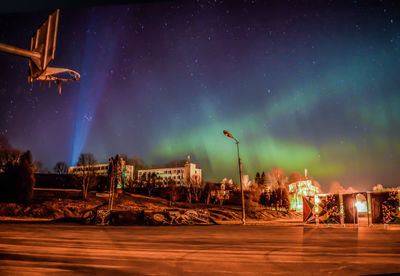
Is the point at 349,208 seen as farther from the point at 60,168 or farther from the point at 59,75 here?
the point at 60,168

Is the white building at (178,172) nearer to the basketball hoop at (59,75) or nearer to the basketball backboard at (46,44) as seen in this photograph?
the basketball hoop at (59,75)

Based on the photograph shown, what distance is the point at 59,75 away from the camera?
642 centimetres

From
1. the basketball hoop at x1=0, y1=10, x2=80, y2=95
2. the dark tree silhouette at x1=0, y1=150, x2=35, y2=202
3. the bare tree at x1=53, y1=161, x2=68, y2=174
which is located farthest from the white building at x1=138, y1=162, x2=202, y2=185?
the basketball hoop at x1=0, y1=10, x2=80, y2=95

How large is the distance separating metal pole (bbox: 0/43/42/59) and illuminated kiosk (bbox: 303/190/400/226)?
754 inches

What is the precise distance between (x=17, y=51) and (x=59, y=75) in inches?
70.9

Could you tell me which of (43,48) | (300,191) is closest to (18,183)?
(43,48)

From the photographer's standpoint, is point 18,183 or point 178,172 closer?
point 18,183

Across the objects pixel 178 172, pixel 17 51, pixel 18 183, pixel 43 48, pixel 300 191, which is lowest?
pixel 300 191

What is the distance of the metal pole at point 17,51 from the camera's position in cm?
440

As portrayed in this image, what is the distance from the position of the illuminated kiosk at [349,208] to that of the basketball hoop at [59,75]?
717 inches

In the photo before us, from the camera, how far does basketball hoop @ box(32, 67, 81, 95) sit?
564 centimetres

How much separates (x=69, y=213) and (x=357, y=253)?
46.0m

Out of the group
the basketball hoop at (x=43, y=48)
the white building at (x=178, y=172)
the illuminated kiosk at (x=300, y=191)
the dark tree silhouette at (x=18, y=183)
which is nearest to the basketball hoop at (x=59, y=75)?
the basketball hoop at (x=43, y=48)

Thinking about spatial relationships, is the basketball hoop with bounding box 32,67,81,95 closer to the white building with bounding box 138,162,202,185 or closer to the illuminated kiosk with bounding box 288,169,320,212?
the illuminated kiosk with bounding box 288,169,320,212
